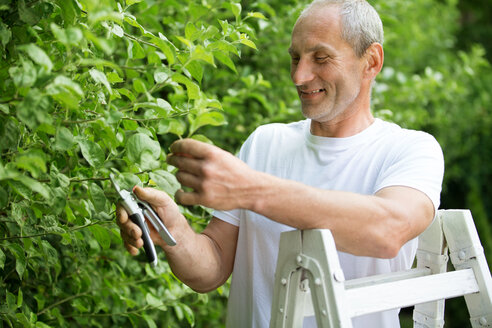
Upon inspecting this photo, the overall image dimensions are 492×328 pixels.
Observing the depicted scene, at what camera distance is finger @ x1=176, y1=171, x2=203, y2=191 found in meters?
1.14

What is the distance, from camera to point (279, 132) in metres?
1.89

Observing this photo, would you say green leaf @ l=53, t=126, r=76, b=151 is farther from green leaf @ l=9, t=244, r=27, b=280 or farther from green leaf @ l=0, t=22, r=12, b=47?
green leaf @ l=9, t=244, r=27, b=280

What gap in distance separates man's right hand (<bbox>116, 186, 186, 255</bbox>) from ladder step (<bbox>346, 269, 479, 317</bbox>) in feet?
1.73

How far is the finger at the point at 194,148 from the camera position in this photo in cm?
113

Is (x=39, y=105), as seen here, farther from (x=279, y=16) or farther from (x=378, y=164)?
(x=279, y=16)

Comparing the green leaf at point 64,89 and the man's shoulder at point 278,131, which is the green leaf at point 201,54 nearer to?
the green leaf at point 64,89

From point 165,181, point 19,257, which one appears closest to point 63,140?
point 165,181

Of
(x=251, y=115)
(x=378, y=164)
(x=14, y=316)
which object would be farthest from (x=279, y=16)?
(x=14, y=316)

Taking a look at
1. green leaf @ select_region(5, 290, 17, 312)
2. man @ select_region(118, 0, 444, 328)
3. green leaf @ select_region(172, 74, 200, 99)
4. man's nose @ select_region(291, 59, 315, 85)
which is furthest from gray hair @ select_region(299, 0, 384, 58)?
green leaf @ select_region(5, 290, 17, 312)

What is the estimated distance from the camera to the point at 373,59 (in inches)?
68.6

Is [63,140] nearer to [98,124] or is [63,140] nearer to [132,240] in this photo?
[98,124]

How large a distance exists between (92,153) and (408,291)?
0.83 meters

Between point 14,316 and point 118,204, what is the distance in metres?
0.39

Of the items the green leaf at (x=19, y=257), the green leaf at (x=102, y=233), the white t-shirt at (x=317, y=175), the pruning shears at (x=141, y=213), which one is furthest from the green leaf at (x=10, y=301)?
the white t-shirt at (x=317, y=175)
